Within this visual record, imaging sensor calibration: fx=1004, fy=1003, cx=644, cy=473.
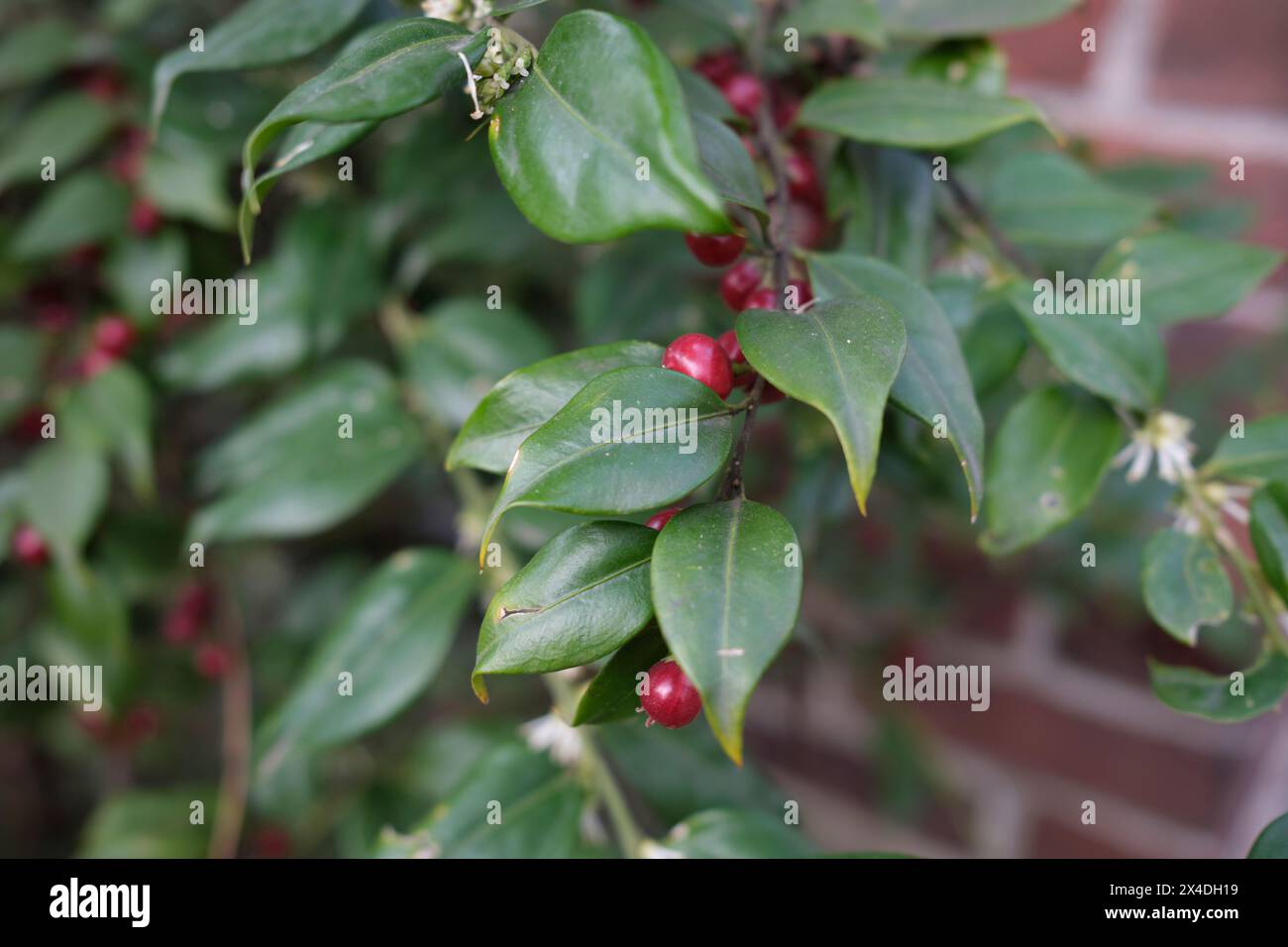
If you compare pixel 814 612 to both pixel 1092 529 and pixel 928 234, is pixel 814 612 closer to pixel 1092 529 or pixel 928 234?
pixel 1092 529

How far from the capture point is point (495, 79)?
29 centimetres

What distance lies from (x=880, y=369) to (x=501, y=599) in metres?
0.12

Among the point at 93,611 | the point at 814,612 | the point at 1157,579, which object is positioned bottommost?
the point at 814,612

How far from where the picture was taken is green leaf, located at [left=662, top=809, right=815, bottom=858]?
0.40 m

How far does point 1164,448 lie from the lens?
407 mm

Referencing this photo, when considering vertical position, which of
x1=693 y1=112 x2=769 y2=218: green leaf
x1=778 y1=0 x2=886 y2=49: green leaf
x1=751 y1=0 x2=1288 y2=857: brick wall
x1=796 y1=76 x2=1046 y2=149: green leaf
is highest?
x1=778 y1=0 x2=886 y2=49: green leaf

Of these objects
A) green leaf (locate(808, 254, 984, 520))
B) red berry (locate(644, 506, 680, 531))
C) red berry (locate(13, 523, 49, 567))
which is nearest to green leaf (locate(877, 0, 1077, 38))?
green leaf (locate(808, 254, 984, 520))

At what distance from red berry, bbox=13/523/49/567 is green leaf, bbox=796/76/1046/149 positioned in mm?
519

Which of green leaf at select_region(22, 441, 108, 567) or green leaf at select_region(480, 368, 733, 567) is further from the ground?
green leaf at select_region(480, 368, 733, 567)

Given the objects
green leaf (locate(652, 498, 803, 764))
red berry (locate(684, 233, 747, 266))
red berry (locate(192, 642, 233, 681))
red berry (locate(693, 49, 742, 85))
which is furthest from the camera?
red berry (locate(192, 642, 233, 681))

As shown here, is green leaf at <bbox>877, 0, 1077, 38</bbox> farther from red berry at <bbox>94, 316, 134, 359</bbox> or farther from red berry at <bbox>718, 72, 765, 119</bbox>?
red berry at <bbox>94, 316, 134, 359</bbox>

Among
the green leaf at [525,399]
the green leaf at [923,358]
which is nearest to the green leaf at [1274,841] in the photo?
the green leaf at [923,358]

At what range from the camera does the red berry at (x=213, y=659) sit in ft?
2.30

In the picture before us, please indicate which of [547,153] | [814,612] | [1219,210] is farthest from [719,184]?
[814,612]
